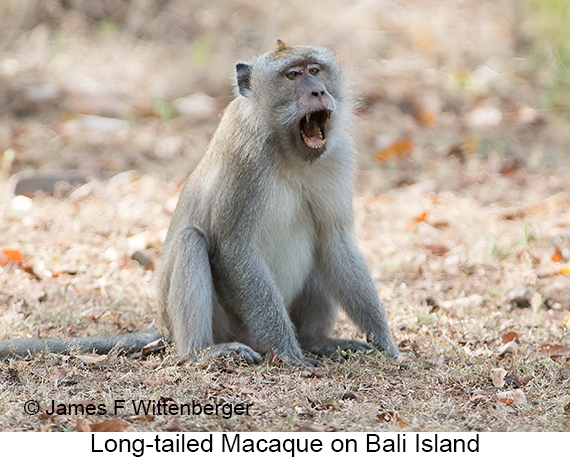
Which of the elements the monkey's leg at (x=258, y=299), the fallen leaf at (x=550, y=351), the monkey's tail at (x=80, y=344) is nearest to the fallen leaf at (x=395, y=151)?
the fallen leaf at (x=550, y=351)

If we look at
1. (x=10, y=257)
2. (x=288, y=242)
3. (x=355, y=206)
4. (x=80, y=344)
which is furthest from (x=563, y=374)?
(x=10, y=257)

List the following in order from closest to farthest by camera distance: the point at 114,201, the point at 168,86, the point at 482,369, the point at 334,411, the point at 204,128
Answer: the point at 334,411
the point at 482,369
the point at 114,201
the point at 204,128
the point at 168,86

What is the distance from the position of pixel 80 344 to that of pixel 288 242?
5.14ft

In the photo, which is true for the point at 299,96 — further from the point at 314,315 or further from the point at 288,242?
the point at 314,315

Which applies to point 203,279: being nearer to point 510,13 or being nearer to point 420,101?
point 420,101

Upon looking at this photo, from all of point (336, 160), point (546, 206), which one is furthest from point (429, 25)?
point (336, 160)

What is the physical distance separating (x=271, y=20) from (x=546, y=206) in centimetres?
750

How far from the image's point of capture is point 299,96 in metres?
5.39

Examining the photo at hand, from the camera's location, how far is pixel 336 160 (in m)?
5.68

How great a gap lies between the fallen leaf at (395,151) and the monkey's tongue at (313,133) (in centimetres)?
532

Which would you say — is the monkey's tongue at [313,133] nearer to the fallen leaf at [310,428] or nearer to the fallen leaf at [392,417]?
the fallen leaf at [392,417]

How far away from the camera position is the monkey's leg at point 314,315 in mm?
5844

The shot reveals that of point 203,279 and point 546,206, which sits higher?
point 546,206

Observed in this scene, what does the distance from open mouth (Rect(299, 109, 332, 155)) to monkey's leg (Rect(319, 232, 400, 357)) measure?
72cm
